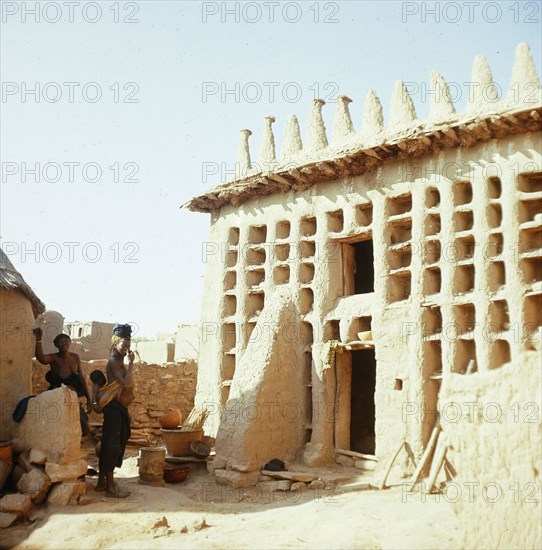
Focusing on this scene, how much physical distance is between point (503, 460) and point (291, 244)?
6.55m

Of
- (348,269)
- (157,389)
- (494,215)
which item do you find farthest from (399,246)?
(157,389)

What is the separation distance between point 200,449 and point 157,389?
15.1 ft

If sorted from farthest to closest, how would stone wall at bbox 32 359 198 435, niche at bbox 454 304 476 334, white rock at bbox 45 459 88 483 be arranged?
stone wall at bbox 32 359 198 435
niche at bbox 454 304 476 334
white rock at bbox 45 459 88 483

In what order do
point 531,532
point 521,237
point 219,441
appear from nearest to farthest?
point 531,532 < point 521,237 < point 219,441

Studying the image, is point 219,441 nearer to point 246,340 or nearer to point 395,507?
point 246,340

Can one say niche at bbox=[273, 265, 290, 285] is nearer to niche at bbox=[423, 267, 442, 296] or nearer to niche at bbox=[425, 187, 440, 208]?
niche at bbox=[423, 267, 442, 296]

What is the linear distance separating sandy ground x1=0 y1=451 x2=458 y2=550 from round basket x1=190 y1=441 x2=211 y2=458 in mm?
1369

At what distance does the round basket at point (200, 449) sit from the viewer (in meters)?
11.0

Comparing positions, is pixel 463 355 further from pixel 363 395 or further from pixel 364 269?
pixel 364 269

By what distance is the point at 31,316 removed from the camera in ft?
33.5

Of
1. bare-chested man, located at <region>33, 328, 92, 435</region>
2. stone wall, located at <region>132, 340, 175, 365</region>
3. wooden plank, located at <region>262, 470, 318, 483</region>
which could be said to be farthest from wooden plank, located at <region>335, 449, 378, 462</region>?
stone wall, located at <region>132, 340, 175, 365</region>

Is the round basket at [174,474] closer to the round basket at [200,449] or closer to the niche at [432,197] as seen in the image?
the round basket at [200,449]

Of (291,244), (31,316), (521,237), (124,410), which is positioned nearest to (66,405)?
(124,410)

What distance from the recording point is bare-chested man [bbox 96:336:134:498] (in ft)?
30.4
